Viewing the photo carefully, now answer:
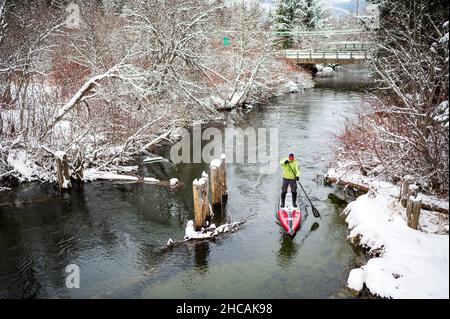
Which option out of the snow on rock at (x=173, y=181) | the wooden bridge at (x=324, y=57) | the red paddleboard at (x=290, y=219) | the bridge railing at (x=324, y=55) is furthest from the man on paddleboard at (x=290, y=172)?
the bridge railing at (x=324, y=55)

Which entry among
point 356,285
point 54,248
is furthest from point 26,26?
point 356,285

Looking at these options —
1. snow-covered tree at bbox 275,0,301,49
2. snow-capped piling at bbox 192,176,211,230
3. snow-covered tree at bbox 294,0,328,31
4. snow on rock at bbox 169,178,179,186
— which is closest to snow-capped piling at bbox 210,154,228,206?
snow-capped piling at bbox 192,176,211,230

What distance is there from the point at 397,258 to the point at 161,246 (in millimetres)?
5713

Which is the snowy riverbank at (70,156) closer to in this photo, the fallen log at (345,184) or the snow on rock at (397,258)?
the fallen log at (345,184)

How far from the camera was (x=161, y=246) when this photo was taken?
402 inches

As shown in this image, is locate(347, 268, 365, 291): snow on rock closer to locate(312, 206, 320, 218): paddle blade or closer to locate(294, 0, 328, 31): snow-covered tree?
locate(312, 206, 320, 218): paddle blade

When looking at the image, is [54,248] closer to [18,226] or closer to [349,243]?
[18,226]

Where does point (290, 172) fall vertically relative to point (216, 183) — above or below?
above

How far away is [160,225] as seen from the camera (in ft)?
37.6

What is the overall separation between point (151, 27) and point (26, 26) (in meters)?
5.80

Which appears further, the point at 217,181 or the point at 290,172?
the point at 217,181

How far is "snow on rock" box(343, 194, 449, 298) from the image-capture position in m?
7.62

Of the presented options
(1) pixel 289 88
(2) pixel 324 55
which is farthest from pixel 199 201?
(2) pixel 324 55

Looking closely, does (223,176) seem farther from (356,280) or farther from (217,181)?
(356,280)
